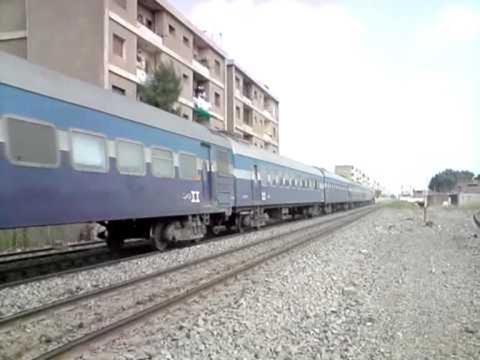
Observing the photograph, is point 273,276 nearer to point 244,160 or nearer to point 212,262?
point 212,262

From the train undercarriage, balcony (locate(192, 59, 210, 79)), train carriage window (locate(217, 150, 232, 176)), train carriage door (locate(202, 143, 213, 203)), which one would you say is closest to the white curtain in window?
the train undercarriage

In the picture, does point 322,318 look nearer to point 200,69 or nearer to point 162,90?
point 162,90

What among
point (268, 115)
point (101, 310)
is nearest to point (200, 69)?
point (268, 115)

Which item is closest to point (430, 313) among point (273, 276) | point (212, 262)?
point (273, 276)

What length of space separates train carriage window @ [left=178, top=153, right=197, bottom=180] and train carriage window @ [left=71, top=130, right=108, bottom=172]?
151 inches

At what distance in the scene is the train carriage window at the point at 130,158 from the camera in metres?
11.1

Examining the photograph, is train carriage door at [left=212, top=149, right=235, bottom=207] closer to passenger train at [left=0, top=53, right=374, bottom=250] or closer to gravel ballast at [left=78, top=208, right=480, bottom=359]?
passenger train at [left=0, top=53, right=374, bottom=250]

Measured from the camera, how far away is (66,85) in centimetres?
958

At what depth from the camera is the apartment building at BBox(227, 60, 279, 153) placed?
51.8m

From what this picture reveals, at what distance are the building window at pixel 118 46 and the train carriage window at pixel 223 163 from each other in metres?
14.0

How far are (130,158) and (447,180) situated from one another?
15846cm

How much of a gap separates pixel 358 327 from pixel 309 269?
16.1ft

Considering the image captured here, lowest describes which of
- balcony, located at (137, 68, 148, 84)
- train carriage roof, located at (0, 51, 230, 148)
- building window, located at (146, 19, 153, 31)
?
train carriage roof, located at (0, 51, 230, 148)

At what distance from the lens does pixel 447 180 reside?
156500 mm
